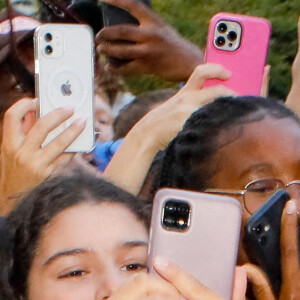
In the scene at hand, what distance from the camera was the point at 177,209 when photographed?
6.19 feet

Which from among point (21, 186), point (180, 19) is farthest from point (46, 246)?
point (180, 19)

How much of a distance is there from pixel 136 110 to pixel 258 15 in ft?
9.31

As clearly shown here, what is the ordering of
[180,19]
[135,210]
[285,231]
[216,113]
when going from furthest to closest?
[180,19]
[216,113]
[135,210]
[285,231]

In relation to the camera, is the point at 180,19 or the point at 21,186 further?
the point at 180,19

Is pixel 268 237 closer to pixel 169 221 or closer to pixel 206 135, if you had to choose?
pixel 169 221

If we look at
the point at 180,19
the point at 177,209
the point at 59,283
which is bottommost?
the point at 180,19

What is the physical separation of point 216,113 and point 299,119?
19cm

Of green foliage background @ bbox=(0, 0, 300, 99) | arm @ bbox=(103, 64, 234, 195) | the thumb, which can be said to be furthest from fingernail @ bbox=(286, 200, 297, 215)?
green foliage background @ bbox=(0, 0, 300, 99)

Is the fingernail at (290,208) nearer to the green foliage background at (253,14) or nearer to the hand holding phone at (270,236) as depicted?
the hand holding phone at (270,236)

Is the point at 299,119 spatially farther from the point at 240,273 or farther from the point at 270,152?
Result: the point at 240,273

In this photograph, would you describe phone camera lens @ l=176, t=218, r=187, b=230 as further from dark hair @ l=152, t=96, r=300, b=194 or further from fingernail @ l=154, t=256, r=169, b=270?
dark hair @ l=152, t=96, r=300, b=194

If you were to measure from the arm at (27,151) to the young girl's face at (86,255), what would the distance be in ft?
0.64

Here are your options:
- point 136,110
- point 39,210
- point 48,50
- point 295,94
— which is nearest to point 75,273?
point 39,210

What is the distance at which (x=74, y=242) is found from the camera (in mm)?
2135
